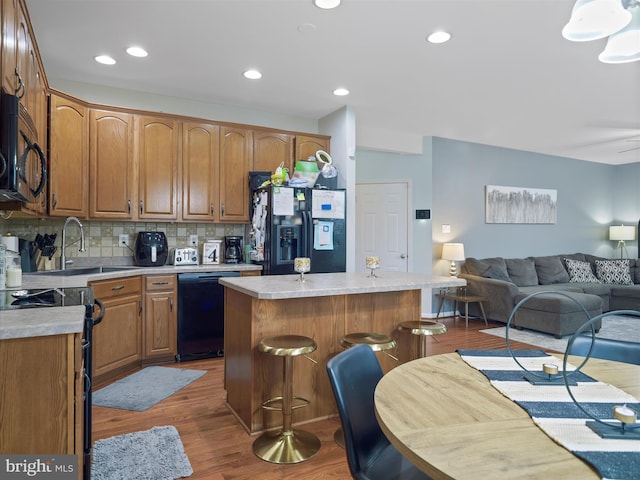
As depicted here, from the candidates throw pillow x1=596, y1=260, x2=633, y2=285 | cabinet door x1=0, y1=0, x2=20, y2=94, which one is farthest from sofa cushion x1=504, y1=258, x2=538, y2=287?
cabinet door x1=0, y1=0, x2=20, y2=94

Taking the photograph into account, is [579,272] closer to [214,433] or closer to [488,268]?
[488,268]

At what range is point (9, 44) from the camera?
1.84 meters

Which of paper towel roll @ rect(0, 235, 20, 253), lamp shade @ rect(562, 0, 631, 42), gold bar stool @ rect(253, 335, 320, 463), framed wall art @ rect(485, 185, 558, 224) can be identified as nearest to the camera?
lamp shade @ rect(562, 0, 631, 42)

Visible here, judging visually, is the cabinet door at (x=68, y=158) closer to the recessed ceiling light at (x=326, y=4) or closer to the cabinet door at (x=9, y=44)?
the cabinet door at (x=9, y=44)

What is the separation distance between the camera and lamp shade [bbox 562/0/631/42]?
141cm

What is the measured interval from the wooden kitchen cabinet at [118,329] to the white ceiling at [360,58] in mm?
1885

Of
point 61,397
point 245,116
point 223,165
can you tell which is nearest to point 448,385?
point 61,397

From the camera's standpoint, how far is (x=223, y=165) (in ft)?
13.7

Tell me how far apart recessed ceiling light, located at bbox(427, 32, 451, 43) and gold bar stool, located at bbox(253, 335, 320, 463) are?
2306 mm

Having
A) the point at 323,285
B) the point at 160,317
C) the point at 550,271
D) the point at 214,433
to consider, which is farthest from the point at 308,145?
the point at 550,271

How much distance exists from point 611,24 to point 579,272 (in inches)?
245

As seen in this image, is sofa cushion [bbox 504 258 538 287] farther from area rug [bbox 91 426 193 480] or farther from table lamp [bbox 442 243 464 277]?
area rug [bbox 91 426 193 480]

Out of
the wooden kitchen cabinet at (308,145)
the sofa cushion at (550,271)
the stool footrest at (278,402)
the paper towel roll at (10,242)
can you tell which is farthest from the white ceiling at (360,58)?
the stool footrest at (278,402)

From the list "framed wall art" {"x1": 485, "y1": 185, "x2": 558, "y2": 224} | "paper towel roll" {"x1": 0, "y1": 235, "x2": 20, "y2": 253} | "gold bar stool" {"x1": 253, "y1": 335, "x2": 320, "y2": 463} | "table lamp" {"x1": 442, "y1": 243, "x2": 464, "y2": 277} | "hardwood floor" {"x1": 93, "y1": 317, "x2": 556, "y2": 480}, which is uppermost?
"framed wall art" {"x1": 485, "y1": 185, "x2": 558, "y2": 224}
